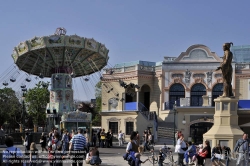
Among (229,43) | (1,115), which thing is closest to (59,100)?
(229,43)

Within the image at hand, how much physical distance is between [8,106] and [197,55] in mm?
34535

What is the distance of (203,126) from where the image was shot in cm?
3859

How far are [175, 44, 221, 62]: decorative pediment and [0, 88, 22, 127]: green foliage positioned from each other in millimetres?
32883

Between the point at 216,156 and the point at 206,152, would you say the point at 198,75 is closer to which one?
the point at 206,152

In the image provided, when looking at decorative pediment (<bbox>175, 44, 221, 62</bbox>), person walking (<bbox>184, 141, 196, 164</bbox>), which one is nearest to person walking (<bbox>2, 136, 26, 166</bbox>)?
person walking (<bbox>184, 141, 196, 164</bbox>)

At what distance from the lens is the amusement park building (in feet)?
128

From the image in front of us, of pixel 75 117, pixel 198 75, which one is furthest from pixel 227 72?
pixel 198 75

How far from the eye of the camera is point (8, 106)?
6544 centimetres

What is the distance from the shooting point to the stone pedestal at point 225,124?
19469mm

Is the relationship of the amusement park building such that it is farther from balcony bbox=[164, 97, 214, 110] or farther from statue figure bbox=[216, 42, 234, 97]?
statue figure bbox=[216, 42, 234, 97]

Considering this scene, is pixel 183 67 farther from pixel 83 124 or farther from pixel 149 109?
pixel 83 124

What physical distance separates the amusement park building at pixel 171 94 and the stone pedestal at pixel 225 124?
18.3 metres

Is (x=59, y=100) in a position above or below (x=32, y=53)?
below

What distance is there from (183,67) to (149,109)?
5.88 metres
